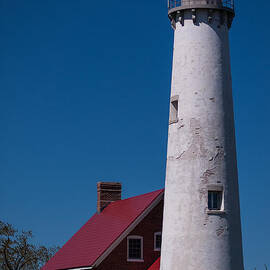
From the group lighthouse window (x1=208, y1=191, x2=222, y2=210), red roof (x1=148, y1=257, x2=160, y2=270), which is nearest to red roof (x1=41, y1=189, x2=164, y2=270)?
red roof (x1=148, y1=257, x2=160, y2=270)

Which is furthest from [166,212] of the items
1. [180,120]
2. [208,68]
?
[208,68]

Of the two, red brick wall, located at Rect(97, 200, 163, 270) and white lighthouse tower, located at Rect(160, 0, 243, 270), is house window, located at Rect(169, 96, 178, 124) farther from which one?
red brick wall, located at Rect(97, 200, 163, 270)

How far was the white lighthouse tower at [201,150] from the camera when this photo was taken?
28.5 meters

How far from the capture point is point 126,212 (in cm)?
3703

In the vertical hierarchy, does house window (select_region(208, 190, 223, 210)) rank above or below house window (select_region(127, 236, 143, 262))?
above

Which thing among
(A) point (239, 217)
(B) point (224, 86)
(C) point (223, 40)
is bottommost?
(A) point (239, 217)

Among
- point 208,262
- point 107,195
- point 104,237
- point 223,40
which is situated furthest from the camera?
point 107,195

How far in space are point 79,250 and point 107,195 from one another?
16.3 ft

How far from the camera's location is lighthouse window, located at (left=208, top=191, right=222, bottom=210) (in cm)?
2888

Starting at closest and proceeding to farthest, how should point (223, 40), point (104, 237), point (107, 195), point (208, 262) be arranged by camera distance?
point (208, 262) < point (223, 40) < point (104, 237) < point (107, 195)

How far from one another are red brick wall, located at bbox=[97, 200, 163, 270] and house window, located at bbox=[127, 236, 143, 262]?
0.55 feet

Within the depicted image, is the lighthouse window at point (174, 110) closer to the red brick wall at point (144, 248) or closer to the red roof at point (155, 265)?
the red brick wall at point (144, 248)

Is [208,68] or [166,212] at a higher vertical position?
[208,68]

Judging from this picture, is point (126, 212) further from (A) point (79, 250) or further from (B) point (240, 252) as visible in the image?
(B) point (240, 252)
